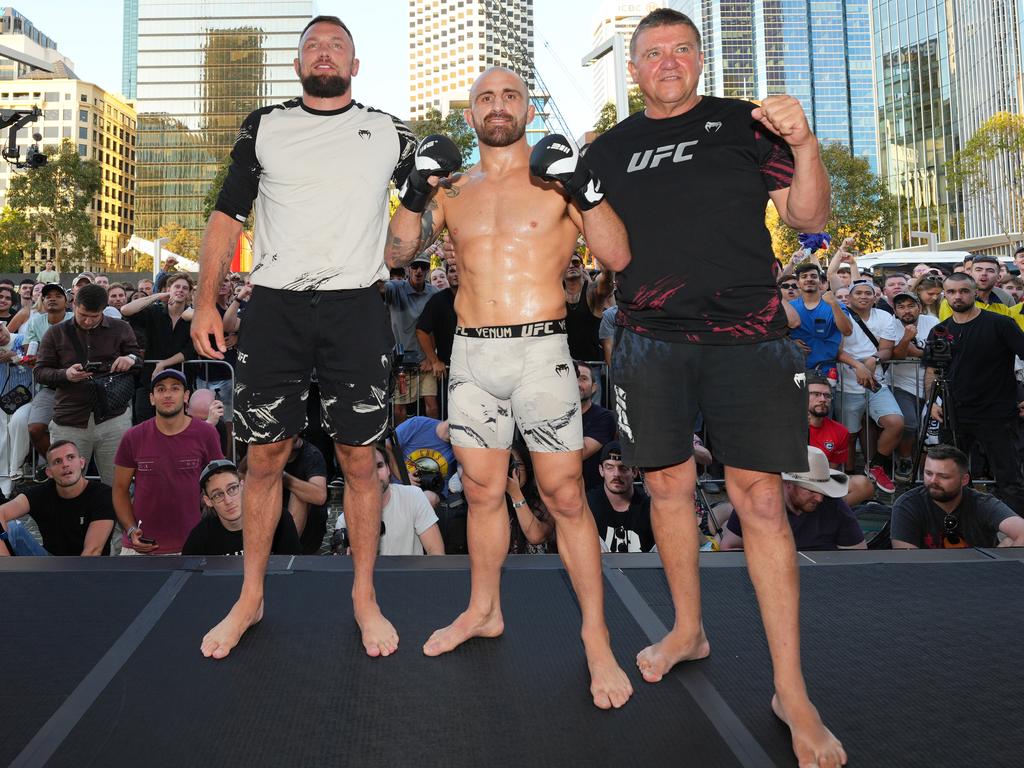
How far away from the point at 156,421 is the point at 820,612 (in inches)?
169

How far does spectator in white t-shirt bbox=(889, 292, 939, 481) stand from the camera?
7.64m

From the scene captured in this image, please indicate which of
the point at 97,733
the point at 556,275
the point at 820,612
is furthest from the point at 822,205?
the point at 97,733

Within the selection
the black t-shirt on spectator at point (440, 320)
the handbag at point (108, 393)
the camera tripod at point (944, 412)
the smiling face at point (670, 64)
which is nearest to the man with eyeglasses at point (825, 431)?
the camera tripod at point (944, 412)

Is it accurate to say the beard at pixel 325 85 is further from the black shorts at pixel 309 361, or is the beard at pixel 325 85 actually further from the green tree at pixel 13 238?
the green tree at pixel 13 238

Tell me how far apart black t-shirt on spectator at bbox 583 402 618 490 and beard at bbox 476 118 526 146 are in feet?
10.3

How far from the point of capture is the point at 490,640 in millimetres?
2977

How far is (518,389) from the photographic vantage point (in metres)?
2.92

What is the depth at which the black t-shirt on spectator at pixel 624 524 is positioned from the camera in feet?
16.9

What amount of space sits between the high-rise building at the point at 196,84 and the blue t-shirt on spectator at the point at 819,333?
110488 millimetres

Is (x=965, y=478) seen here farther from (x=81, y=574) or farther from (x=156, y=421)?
(x=156, y=421)

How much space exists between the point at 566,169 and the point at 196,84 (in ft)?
406

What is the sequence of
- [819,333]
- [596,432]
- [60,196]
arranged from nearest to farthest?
[596,432]
[819,333]
[60,196]

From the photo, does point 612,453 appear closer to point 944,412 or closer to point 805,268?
point 944,412

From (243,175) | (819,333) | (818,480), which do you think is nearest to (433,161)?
(243,175)
